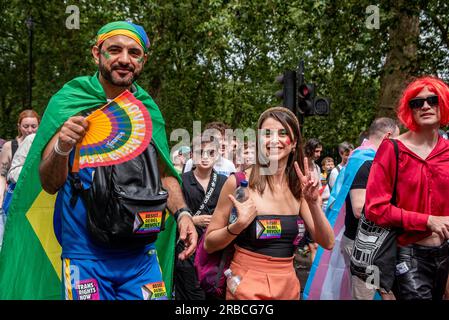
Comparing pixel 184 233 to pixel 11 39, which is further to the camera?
pixel 11 39

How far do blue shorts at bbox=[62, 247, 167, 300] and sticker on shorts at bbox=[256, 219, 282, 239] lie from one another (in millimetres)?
604

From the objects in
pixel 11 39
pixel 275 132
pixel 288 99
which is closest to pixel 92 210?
pixel 275 132

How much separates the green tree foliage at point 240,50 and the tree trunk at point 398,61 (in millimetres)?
163

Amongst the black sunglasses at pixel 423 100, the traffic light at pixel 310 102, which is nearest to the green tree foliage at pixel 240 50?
the traffic light at pixel 310 102

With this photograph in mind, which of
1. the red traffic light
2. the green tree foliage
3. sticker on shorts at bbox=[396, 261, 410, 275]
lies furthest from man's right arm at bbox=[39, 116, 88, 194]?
the green tree foliage

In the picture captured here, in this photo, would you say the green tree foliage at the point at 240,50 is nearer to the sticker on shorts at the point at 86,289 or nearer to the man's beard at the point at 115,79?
the man's beard at the point at 115,79

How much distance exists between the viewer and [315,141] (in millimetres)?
9375

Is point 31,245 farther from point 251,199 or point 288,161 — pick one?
point 288,161

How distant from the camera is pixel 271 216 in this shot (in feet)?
10.6

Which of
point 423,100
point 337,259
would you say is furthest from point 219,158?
point 423,100

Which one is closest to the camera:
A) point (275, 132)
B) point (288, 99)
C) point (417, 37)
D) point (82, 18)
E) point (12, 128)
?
point (275, 132)

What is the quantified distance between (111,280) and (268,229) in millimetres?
864

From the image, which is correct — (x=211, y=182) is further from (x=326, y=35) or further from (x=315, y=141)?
(x=326, y=35)
